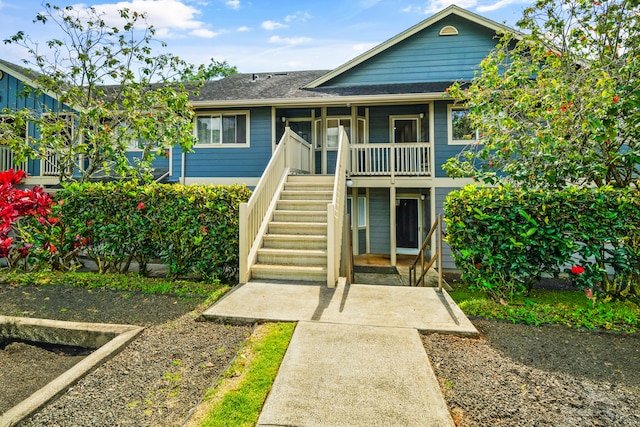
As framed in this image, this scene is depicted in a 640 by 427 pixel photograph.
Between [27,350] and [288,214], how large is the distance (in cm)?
442

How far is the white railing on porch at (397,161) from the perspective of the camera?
9609mm

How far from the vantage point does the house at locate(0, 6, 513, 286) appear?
9719mm

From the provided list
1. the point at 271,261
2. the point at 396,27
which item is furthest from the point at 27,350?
the point at 396,27

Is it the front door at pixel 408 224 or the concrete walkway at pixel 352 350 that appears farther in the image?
the front door at pixel 408 224

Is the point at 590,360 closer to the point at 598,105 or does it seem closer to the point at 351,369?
the point at 351,369

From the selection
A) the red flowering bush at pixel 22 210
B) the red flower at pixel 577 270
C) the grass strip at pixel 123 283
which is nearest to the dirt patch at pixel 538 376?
the red flower at pixel 577 270

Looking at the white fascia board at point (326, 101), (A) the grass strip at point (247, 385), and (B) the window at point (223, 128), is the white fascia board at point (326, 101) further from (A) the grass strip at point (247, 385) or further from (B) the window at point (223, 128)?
(A) the grass strip at point (247, 385)

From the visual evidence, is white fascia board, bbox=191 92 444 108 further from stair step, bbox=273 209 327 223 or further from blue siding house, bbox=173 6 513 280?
stair step, bbox=273 209 327 223

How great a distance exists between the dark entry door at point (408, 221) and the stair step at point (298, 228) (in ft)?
21.0

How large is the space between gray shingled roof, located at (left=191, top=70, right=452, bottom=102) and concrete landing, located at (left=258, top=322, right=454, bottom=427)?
8391 mm

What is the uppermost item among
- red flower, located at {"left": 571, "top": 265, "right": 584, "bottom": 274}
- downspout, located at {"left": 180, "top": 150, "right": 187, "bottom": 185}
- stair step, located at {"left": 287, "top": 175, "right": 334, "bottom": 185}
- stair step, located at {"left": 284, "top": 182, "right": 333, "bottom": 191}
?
downspout, located at {"left": 180, "top": 150, "right": 187, "bottom": 185}

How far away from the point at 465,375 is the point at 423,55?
11079 mm

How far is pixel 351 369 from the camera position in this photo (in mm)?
2721

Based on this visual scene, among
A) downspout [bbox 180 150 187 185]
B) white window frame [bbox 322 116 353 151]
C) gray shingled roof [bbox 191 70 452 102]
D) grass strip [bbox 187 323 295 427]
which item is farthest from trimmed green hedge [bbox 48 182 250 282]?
gray shingled roof [bbox 191 70 452 102]
